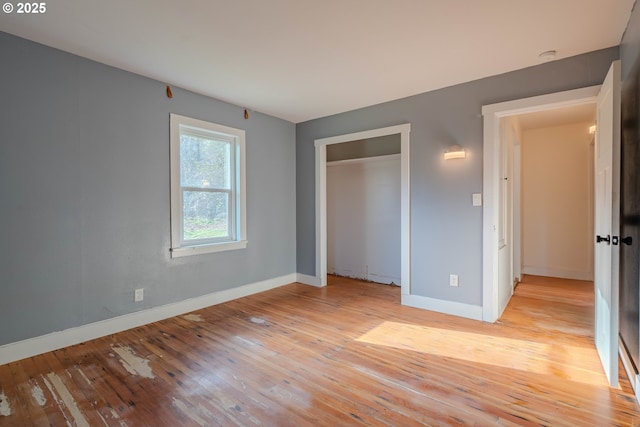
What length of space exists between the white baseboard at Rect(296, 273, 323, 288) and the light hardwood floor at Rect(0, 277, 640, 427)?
4.05ft

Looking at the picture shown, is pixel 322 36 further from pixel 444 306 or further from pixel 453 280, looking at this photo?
pixel 444 306

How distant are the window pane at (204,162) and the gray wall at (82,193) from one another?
248 mm

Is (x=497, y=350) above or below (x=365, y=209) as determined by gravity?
below

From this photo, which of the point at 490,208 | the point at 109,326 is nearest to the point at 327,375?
the point at 109,326

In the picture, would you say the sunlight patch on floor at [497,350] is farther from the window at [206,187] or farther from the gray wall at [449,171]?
the window at [206,187]

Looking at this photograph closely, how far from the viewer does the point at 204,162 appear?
3.81 meters

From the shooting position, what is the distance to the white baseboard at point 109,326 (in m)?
2.46

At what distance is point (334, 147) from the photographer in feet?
18.1

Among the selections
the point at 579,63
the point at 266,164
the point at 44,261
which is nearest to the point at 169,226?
the point at 44,261

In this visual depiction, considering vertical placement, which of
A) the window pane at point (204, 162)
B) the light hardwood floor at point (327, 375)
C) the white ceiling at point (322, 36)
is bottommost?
the light hardwood floor at point (327, 375)

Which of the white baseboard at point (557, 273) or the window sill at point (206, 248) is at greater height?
the window sill at point (206, 248)

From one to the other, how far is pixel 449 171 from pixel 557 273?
3439mm

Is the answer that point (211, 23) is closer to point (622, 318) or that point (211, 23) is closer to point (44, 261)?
point (44, 261)

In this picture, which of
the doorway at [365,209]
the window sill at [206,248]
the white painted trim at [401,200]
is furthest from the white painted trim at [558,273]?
the window sill at [206,248]
